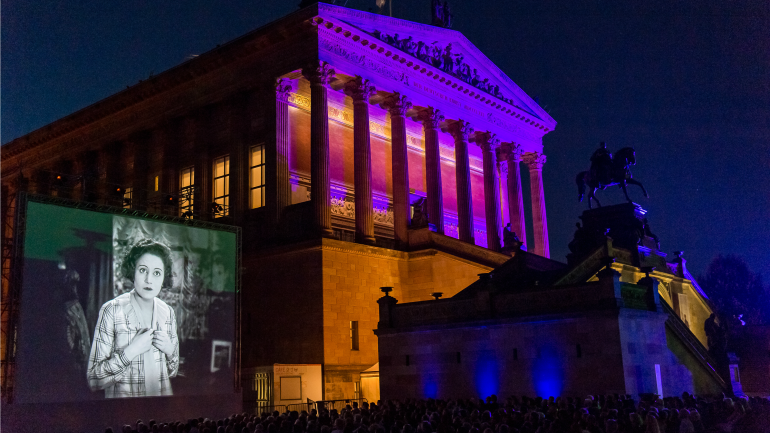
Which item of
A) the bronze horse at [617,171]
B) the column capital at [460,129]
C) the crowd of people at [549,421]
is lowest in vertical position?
the crowd of people at [549,421]

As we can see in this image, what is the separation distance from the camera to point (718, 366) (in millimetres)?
27281

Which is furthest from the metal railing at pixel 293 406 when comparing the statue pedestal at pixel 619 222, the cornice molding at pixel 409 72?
the cornice molding at pixel 409 72

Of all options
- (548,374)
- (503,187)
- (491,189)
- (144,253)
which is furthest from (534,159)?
(144,253)

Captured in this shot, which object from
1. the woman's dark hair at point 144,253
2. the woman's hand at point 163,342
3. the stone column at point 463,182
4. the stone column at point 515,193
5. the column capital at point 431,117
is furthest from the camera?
the stone column at point 515,193

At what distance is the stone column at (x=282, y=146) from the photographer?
3675 cm

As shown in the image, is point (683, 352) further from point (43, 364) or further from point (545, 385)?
point (43, 364)

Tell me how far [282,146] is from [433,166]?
31.8ft

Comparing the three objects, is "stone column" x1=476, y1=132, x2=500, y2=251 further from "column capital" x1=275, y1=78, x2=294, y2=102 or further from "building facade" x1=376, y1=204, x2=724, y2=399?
"building facade" x1=376, y1=204, x2=724, y2=399

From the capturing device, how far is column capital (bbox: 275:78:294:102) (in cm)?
3788

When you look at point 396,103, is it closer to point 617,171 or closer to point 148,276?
point 617,171

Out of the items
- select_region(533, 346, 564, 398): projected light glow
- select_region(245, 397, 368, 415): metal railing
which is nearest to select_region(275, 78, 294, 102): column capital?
select_region(245, 397, 368, 415): metal railing

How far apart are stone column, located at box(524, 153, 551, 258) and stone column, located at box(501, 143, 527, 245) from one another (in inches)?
57.7

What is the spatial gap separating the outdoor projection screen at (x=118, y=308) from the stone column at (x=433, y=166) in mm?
15263

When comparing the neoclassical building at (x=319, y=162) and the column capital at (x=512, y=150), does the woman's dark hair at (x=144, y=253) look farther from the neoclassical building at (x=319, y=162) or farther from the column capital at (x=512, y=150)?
the column capital at (x=512, y=150)
